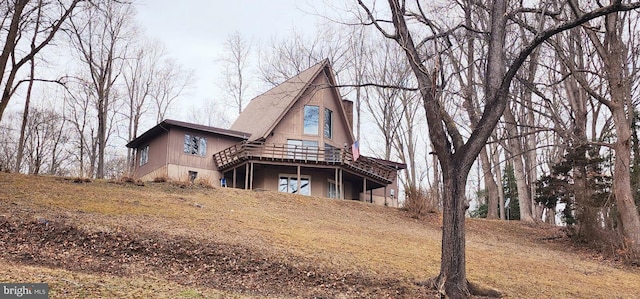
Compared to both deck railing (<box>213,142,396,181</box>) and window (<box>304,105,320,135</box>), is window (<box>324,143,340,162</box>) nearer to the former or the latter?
deck railing (<box>213,142,396,181</box>)

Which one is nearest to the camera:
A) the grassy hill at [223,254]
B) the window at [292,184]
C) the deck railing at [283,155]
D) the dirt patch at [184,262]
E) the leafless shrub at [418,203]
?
the grassy hill at [223,254]

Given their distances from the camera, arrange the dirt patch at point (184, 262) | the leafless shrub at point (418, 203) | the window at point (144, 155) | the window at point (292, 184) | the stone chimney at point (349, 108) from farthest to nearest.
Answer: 1. the stone chimney at point (349, 108)
2. the window at point (144, 155)
3. the window at point (292, 184)
4. the leafless shrub at point (418, 203)
5. the dirt patch at point (184, 262)

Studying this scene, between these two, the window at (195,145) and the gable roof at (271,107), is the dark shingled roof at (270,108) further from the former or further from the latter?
the window at (195,145)

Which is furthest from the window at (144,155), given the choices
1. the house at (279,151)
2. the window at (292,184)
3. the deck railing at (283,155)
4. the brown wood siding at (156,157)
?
the window at (292,184)

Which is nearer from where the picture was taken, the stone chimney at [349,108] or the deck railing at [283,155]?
the deck railing at [283,155]

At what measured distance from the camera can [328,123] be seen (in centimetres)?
2894

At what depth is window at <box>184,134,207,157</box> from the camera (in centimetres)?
2695

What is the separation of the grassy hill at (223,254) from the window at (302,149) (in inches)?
317

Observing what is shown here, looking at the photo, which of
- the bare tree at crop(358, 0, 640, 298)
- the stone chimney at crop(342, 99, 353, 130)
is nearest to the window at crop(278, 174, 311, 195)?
the stone chimney at crop(342, 99, 353, 130)

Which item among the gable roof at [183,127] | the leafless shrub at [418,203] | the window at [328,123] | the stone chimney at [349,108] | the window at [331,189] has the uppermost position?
the stone chimney at [349,108]

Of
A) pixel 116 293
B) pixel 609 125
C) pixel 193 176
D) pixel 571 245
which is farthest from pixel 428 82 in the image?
pixel 193 176

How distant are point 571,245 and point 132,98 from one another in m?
28.4

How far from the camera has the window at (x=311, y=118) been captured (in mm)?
28125

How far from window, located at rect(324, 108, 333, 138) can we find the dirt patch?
58.2ft
